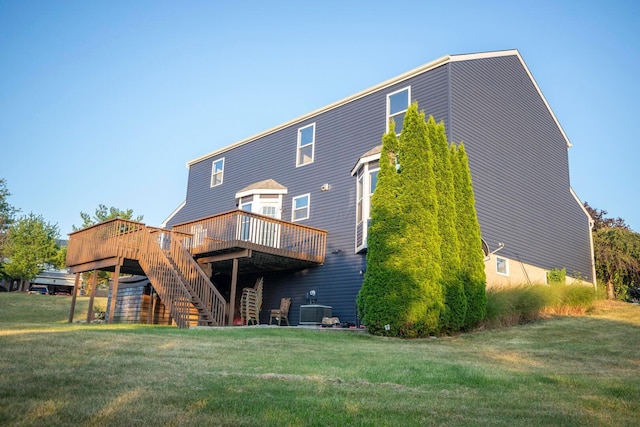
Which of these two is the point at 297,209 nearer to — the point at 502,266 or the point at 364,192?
the point at 364,192

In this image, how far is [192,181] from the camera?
24250 mm

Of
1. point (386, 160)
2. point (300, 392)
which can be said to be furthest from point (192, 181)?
point (300, 392)

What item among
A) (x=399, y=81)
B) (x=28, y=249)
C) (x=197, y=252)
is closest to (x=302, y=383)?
(x=197, y=252)

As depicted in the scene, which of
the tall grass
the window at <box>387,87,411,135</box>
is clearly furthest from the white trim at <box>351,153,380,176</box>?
the tall grass

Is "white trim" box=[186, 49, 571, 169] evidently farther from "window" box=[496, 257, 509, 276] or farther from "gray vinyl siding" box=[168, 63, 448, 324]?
"window" box=[496, 257, 509, 276]

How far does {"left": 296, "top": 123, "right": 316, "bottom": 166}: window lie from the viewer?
748 inches

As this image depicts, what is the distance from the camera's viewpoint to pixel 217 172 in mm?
22906

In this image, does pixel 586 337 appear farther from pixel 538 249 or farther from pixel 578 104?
pixel 578 104

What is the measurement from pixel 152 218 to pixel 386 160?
34937 millimetres

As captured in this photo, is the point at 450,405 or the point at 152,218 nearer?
the point at 450,405

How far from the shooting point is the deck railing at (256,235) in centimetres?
1507

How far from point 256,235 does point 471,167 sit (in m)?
Result: 6.95

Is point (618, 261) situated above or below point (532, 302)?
above

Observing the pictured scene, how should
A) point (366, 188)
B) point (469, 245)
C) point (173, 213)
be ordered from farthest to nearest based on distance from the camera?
point (173, 213)
point (366, 188)
point (469, 245)
